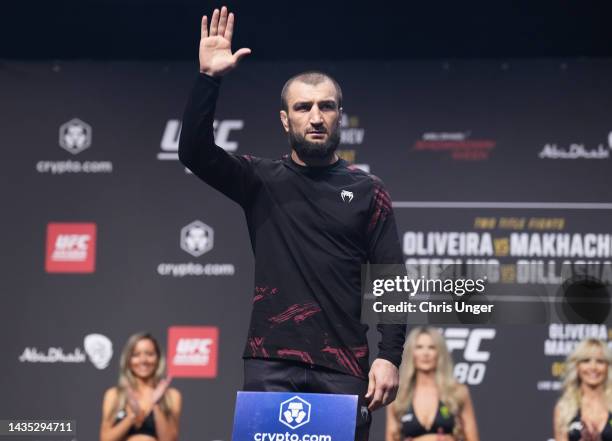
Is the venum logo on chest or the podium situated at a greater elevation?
the venum logo on chest

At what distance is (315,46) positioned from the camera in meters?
6.73

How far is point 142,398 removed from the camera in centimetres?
629

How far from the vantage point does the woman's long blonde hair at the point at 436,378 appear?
6.22 meters

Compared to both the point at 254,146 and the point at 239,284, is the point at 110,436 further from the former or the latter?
the point at 254,146

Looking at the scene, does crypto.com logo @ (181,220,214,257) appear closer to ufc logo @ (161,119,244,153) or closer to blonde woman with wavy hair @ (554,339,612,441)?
ufc logo @ (161,119,244,153)

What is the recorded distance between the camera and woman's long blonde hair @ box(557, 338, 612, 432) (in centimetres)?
604

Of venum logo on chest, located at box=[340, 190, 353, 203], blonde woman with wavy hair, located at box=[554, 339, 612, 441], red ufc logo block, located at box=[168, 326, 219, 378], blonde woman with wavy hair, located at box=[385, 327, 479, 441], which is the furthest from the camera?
red ufc logo block, located at box=[168, 326, 219, 378]

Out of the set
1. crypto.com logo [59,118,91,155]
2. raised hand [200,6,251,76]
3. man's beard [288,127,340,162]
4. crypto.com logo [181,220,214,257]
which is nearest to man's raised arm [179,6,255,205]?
raised hand [200,6,251,76]

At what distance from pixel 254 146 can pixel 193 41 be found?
789 millimetres

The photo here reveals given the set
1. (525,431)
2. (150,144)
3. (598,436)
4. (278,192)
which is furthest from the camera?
(150,144)

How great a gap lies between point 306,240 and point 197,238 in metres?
3.60

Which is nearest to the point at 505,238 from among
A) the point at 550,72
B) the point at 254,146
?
the point at 550,72

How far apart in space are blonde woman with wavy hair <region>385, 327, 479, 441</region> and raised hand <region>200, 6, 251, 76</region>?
3.50 meters

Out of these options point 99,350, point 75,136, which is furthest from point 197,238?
point 75,136
